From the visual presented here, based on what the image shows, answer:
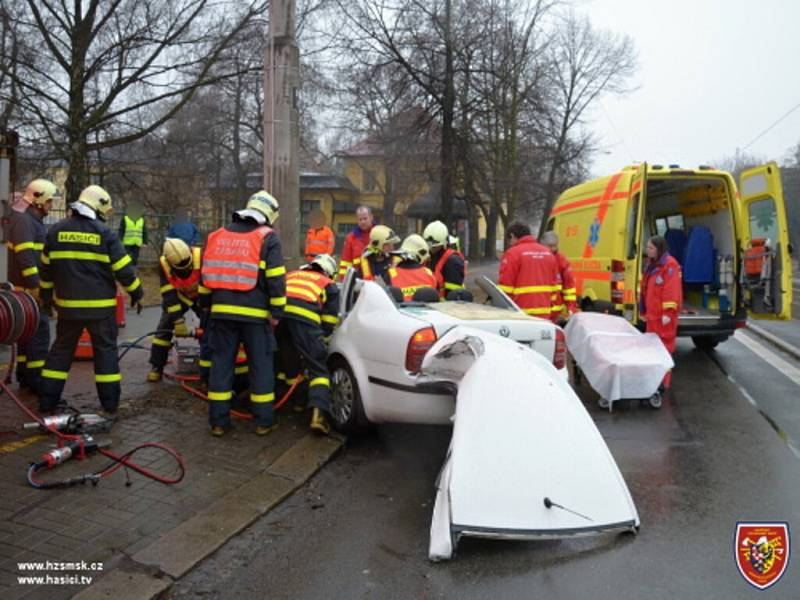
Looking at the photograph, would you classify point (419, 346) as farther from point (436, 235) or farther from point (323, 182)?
point (323, 182)

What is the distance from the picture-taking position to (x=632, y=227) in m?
8.77

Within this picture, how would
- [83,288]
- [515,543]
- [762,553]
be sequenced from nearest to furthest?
[762,553], [515,543], [83,288]

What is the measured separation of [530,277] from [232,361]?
3403 millimetres

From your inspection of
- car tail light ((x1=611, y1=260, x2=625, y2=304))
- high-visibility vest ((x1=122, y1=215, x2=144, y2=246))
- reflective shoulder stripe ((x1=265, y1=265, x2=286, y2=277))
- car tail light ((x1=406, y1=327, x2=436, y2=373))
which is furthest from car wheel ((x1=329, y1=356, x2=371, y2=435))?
high-visibility vest ((x1=122, y1=215, x2=144, y2=246))

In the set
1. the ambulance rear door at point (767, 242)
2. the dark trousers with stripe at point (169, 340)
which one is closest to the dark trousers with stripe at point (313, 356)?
the dark trousers with stripe at point (169, 340)

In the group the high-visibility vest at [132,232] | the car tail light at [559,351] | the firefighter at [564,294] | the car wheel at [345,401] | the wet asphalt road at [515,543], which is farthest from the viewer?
the high-visibility vest at [132,232]

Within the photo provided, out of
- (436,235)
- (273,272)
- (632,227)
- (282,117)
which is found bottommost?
(273,272)

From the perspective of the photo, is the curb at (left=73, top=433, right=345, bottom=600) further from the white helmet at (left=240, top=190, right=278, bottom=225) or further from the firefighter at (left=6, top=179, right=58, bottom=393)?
the firefighter at (left=6, top=179, right=58, bottom=393)

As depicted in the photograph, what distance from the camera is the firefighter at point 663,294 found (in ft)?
23.2

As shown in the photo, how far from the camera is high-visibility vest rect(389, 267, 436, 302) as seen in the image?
6.35 m

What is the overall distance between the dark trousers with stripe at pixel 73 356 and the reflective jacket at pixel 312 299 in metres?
1.46

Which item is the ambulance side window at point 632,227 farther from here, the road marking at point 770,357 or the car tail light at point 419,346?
the car tail light at point 419,346

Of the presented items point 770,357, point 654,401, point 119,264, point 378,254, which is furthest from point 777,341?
point 119,264

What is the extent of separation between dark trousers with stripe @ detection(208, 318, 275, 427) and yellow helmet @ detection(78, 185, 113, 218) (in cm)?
142
